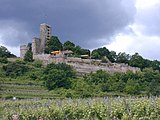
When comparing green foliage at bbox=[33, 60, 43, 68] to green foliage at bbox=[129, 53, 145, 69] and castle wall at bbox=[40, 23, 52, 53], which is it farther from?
green foliage at bbox=[129, 53, 145, 69]

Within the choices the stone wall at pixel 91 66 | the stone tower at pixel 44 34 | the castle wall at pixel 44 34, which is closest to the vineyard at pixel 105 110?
the stone wall at pixel 91 66

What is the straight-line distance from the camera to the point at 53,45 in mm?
91438

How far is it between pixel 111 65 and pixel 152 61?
1828 cm

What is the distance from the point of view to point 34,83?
58.6 meters

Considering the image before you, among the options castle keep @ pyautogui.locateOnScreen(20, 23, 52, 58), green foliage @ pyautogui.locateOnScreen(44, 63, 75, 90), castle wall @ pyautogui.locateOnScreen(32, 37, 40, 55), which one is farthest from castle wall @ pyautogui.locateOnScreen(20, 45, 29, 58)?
green foliage @ pyautogui.locateOnScreen(44, 63, 75, 90)

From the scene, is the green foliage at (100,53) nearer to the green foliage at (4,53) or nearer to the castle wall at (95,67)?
the castle wall at (95,67)

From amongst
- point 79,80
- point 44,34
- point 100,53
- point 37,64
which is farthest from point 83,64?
point 44,34

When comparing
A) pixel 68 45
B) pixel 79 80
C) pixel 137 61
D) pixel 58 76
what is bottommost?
pixel 79 80

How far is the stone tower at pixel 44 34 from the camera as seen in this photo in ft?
301

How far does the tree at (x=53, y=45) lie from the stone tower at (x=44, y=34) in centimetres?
112

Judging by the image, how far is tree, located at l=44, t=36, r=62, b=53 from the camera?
90062 millimetres

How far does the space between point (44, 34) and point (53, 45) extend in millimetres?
6072

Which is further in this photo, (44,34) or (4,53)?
(44,34)

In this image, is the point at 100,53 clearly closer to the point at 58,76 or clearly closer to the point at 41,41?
the point at 41,41
